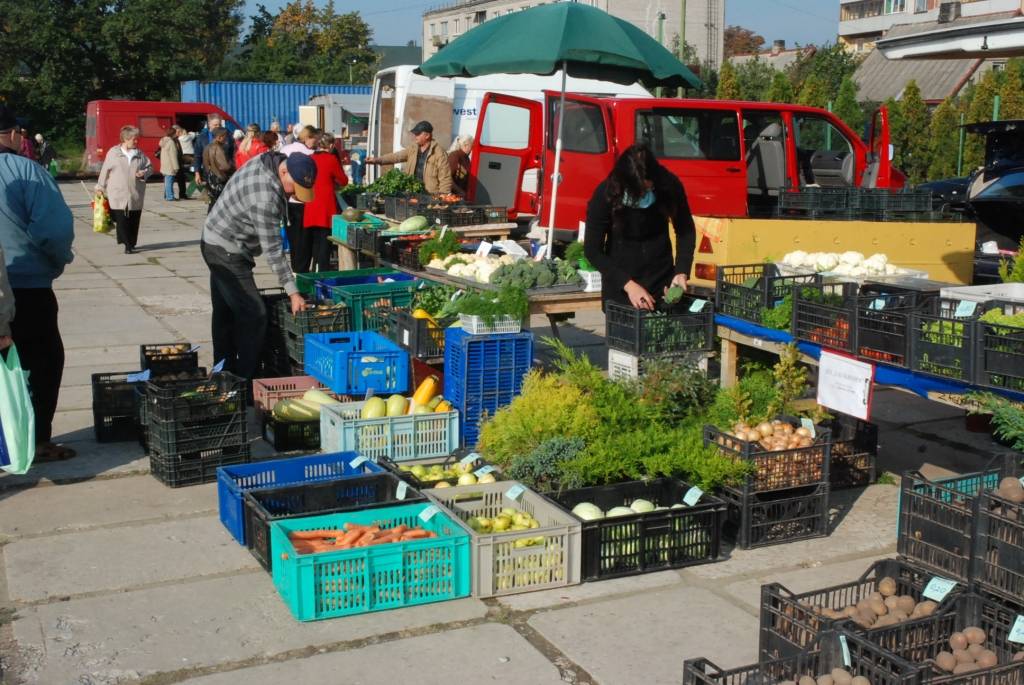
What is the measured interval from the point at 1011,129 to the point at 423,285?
7.10 meters

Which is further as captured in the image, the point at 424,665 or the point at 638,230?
the point at 638,230

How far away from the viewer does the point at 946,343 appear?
4965 millimetres

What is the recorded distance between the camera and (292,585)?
457cm

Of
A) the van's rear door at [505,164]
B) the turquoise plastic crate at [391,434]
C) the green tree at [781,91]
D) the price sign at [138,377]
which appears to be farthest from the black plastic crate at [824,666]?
the green tree at [781,91]

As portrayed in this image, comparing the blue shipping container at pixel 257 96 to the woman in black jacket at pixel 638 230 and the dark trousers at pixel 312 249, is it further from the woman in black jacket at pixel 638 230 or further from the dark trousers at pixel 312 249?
the woman in black jacket at pixel 638 230

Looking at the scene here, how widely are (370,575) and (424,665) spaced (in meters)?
0.54

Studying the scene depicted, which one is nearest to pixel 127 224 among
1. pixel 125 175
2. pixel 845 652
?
pixel 125 175

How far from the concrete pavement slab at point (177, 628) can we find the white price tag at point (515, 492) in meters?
0.68

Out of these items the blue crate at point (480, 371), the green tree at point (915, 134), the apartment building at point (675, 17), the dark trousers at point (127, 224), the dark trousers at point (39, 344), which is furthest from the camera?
the apartment building at point (675, 17)

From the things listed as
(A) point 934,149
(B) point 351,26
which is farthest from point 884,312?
(B) point 351,26

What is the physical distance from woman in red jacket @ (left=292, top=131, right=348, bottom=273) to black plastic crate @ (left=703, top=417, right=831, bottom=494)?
7382 mm

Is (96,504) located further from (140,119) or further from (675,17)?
(675,17)

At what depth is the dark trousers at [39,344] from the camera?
655 centimetres

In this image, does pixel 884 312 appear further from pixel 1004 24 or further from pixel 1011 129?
pixel 1011 129
